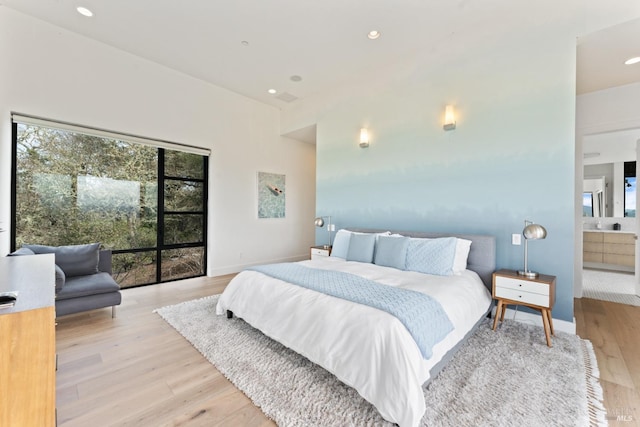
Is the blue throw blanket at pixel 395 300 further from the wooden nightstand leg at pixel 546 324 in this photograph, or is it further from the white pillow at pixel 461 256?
the wooden nightstand leg at pixel 546 324

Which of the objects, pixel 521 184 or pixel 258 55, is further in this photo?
pixel 258 55

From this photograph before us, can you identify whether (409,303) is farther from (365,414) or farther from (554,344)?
(554,344)

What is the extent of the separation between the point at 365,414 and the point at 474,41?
157 inches

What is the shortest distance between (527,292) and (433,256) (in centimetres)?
87

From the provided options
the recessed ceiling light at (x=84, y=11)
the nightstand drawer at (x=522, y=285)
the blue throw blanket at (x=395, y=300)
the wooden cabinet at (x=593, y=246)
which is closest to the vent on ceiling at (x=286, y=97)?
the recessed ceiling light at (x=84, y=11)

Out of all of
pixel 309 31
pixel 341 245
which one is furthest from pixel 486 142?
pixel 309 31

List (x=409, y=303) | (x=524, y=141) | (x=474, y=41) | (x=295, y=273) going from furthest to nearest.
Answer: (x=474, y=41) < (x=524, y=141) < (x=295, y=273) < (x=409, y=303)

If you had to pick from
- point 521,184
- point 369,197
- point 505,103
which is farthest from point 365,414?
point 505,103

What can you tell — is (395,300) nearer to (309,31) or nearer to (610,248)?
(309,31)

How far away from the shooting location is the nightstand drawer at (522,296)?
2.41 metres

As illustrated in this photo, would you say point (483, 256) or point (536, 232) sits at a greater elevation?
point (536, 232)

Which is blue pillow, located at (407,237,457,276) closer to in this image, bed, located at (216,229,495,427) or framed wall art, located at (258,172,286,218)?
bed, located at (216,229,495,427)

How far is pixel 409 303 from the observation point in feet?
5.98

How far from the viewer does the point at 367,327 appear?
166 cm
